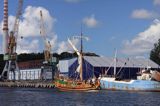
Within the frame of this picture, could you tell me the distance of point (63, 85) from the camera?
173625mm

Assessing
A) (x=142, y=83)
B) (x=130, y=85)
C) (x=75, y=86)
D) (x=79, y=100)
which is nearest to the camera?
(x=79, y=100)

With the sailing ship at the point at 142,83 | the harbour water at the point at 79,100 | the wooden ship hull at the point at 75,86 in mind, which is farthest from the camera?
the sailing ship at the point at 142,83

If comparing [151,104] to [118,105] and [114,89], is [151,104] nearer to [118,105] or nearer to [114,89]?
[118,105]

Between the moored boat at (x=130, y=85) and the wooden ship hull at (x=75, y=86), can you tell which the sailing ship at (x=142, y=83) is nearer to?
the moored boat at (x=130, y=85)

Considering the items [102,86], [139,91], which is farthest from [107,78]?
[139,91]

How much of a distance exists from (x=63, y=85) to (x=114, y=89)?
19392 mm

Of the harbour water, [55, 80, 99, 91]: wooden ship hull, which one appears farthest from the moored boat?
the harbour water

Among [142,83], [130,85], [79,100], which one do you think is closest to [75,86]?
[130,85]

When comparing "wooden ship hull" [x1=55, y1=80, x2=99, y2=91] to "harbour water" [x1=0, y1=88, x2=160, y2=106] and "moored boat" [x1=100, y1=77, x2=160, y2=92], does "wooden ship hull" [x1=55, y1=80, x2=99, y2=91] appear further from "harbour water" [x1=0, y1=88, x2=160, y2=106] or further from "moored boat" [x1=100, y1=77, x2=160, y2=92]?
"harbour water" [x1=0, y1=88, x2=160, y2=106]

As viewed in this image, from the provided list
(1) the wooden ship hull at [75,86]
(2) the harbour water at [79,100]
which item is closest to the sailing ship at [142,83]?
(1) the wooden ship hull at [75,86]

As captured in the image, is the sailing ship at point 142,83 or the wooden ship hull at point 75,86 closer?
the wooden ship hull at point 75,86

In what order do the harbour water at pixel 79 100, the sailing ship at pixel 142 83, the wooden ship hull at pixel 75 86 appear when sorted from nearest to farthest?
the harbour water at pixel 79 100 < the wooden ship hull at pixel 75 86 < the sailing ship at pixel 142 83

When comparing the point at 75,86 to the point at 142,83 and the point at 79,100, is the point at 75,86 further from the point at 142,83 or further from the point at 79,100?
the point at 79,100

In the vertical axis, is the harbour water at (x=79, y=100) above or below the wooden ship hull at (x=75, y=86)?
below
